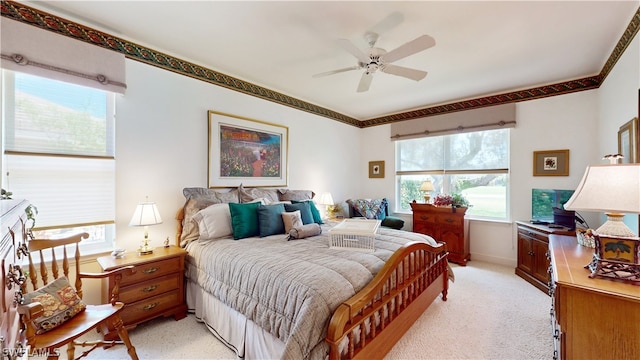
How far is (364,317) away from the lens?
156 cm

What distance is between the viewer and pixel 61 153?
86.4 inches

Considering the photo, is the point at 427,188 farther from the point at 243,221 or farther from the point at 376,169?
the point at 243,221

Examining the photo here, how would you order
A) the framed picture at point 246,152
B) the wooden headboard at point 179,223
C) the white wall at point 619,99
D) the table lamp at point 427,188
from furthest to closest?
the table lamp at point 427,188 < the framed picture at point 246,152 < the wooden headboard at point 179,223 < the white wall at point 619,99

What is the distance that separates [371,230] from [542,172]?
3205 mm

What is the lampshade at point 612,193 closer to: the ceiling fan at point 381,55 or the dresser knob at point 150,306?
the ceiling fan at point 381,55

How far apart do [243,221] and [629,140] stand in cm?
367

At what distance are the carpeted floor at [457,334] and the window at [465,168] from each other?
162 centimetres

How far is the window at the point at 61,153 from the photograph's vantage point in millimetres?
2021

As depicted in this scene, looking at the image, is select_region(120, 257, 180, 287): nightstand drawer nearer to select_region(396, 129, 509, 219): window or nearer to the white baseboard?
select_region(396, 129, 509, 219): window

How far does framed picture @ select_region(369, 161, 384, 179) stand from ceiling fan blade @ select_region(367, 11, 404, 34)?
331cm

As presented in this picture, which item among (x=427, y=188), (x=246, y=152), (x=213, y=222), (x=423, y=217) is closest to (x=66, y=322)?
(x=213, y=222)

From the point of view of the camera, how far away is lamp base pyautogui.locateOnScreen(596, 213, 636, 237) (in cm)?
132

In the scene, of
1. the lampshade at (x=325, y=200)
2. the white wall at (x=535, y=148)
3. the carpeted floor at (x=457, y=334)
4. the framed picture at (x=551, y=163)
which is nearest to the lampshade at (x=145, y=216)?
the carpeted floor at (x=457, y=334)

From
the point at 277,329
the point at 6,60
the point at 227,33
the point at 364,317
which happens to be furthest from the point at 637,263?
the point at 6,60
